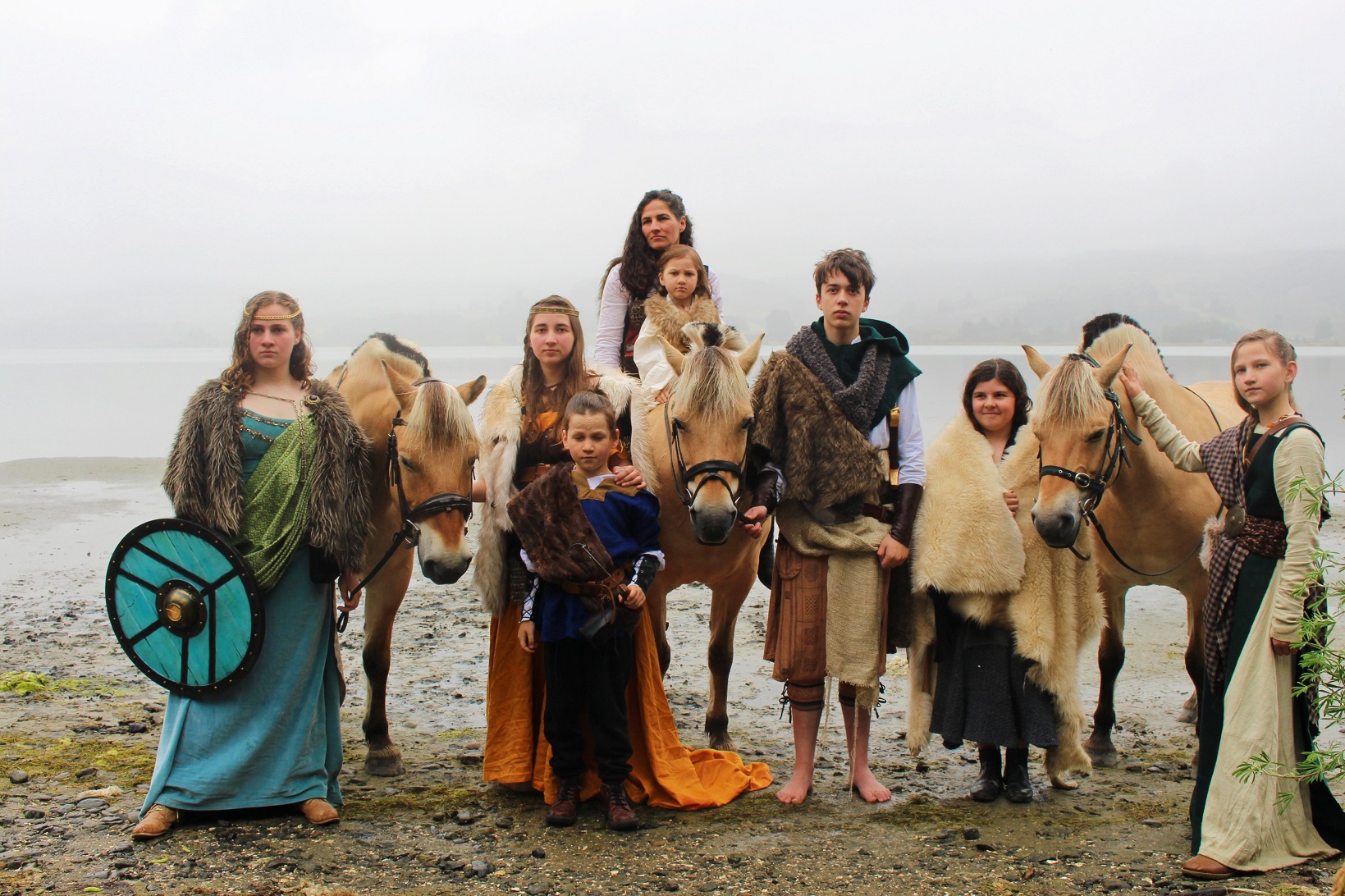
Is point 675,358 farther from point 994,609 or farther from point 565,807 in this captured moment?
point 565,807

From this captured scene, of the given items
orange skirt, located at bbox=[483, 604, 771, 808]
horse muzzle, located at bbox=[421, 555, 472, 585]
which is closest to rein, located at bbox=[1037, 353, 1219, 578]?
orange skirt, located at bbox=[483, 604, 771, 808]

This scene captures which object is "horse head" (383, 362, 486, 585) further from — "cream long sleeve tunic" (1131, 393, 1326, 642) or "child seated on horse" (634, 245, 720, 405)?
"cream long sleeve tunic" (1131, 393, 1326, 642)

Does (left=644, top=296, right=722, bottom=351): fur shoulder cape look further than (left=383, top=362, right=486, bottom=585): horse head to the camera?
Yes

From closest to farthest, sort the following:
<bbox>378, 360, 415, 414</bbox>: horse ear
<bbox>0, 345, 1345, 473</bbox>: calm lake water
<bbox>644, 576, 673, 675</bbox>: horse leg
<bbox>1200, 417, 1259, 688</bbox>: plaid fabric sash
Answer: <bbox>1200, 417, 1259, 688</bbox>: plaid fabric sash < <bbox>378, 360, 415, 414</bbox>: horse ear < <bbox>644, 576, 673, 675</bbox>: horse leg < <bbox>0, 345, 1345, 473</bbox>: calm lake water

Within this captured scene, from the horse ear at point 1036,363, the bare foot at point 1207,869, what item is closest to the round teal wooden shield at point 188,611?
the horse ear at point 1036,363

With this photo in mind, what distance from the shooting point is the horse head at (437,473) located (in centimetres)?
401

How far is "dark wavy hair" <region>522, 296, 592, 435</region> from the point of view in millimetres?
4211

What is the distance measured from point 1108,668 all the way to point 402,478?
11.7ft

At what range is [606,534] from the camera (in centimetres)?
392

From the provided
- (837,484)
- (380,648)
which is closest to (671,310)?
(837,484)

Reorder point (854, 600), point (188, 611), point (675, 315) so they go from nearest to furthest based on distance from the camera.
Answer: point (188, 611), point (854, 600), point (675, 315)

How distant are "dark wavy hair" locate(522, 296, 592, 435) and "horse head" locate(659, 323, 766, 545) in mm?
398

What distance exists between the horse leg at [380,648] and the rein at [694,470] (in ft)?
5.07

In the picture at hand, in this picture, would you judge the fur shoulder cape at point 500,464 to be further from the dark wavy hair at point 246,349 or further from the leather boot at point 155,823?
the leather boot at point 155,823
